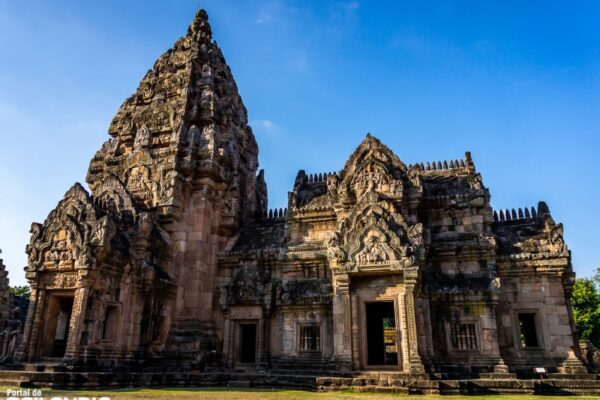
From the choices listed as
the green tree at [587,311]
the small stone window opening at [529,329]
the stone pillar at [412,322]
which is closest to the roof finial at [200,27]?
the stone pillar at [412,322]

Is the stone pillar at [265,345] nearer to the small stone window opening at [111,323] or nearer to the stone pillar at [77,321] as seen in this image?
the small stone window opening at [111,323]

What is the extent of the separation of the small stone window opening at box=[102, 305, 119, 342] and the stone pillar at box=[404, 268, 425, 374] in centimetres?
1050

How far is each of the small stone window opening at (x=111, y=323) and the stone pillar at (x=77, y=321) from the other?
1288 mm

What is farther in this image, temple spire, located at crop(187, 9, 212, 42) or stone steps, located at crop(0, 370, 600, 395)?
temple spire, located at crop(187, 9, 212, 42)

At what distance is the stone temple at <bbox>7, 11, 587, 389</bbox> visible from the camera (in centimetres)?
1524

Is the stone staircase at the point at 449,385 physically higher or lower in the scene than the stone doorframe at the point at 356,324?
lower

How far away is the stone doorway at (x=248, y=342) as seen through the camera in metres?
18.8

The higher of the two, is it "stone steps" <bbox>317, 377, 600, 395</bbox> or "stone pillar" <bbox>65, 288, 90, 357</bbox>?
"stone pillar" <bbox>65, 288, 90, 357</bbox>

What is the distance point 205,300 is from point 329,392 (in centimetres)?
833

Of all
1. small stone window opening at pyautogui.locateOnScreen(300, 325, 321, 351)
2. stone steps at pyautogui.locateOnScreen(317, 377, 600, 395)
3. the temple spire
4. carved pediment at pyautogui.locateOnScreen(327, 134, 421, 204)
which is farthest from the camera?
the temple spire

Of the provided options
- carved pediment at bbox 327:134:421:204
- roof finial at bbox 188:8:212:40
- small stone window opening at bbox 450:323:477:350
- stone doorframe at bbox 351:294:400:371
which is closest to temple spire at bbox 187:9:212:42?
roof finial at bbox 188:8:212:40

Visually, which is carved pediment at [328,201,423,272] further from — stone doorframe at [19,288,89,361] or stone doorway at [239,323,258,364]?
stone doorframe at [19,288,89,361]

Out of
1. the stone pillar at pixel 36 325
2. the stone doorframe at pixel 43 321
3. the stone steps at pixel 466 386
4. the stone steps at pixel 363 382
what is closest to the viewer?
the stone steps at pixel 466 386

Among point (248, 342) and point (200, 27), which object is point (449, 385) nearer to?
point (248, 342)
